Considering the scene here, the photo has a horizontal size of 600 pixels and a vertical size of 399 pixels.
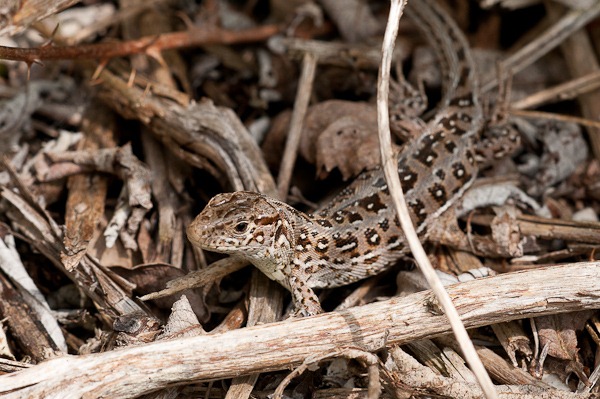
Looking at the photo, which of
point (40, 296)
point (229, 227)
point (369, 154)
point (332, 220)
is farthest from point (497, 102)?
point (40, 296)

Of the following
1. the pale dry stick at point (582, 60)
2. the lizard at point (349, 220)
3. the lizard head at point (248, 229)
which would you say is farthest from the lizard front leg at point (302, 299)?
the pale dry stick at point (582, 60)

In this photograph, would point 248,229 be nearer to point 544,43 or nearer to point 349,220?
point 349,220

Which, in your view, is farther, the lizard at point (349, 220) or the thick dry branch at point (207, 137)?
the thick dry branch at point (207, 137)

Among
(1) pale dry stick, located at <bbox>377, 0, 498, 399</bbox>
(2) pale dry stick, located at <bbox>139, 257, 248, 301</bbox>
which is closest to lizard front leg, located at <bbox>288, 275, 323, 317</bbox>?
(2) pale dry stick, located at <bbox>139, 257, 248, 301</bbox>

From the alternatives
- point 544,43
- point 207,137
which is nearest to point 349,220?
point 207,137

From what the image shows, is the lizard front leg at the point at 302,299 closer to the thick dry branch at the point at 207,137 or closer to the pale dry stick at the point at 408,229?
the thick dry branch at the point at 207,137

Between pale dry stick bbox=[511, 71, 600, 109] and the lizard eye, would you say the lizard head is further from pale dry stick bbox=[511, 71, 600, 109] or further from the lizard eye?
pale dry stick bbox=[511, 71, 600, 109]
